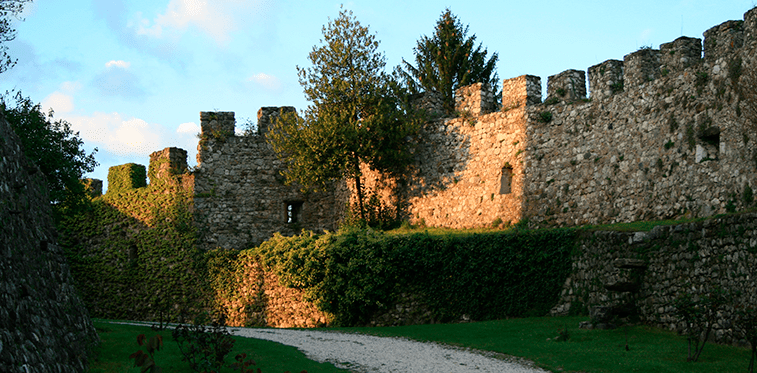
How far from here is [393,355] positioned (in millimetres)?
13297

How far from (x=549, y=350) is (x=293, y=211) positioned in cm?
1725

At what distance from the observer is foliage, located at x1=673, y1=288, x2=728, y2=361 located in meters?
11.3

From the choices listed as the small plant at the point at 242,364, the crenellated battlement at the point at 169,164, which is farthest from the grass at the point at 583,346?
the crenellated battlement at the point at 169,164

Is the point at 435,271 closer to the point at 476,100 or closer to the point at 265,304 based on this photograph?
the point at 476,100

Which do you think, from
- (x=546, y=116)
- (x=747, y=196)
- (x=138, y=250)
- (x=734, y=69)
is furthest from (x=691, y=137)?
(x=138, y=250)

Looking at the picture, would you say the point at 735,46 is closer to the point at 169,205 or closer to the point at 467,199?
the point at 467,199

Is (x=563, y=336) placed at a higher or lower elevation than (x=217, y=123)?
lower

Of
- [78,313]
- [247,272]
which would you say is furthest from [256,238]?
[78,313]

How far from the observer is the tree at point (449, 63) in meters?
35.8

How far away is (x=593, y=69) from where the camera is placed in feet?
67.7

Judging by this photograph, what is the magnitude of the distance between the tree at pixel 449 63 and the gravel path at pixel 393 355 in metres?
21.3

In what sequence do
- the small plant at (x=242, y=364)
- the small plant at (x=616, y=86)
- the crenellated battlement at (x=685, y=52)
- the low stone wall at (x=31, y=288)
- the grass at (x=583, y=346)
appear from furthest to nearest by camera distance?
the small plant at (x=616, y=86)
the crenellated battlement at (x=685, y=52)
the grass at (x=583, y=346)
the small plant at (x=242, y=364)
the low stone wall at (x=31, y=288)

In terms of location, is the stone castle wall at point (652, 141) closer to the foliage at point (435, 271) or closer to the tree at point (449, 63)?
the foliage at point (435, 271)

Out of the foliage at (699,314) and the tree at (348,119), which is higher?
the tree at (348,119)
